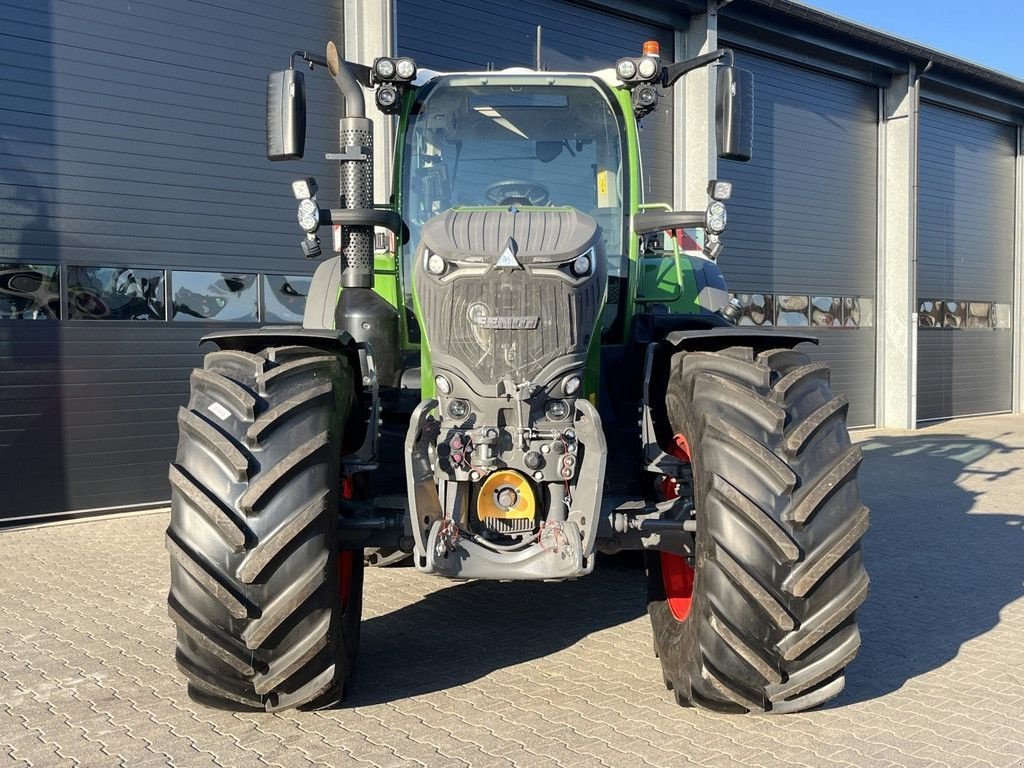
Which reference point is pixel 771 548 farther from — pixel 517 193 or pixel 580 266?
pixel 517 193

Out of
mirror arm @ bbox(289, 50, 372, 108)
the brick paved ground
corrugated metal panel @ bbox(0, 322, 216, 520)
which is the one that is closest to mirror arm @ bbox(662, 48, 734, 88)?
mirror arm @ bbox(289, 50, 372, 108)

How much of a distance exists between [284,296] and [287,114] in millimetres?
5574

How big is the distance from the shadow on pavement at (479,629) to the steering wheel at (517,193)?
2.14 metres

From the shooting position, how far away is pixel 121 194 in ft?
29.0

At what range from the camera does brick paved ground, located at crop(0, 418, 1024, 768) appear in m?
3.56

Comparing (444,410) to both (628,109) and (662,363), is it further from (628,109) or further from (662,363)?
(628,109)

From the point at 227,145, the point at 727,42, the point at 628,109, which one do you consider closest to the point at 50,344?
the point at 227,145

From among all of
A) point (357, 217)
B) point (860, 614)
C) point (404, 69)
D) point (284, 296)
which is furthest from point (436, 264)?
point (284, 296)

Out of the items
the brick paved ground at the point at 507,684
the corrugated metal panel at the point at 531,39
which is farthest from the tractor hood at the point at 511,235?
the corrugated metal panel at the point at 531,39

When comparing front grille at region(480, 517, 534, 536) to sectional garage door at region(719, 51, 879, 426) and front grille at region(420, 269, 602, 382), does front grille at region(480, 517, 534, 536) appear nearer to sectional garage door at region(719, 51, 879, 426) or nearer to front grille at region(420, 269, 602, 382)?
front grille at region(420, 269, 602, 382)

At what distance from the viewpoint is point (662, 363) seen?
4.65 meters

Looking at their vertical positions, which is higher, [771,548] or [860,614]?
[771,548]

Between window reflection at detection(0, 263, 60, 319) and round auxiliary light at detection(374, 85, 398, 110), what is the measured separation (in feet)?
15.9

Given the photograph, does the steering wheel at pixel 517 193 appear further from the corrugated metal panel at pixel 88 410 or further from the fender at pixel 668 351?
the corrugated metal panel at pixel 88 410
